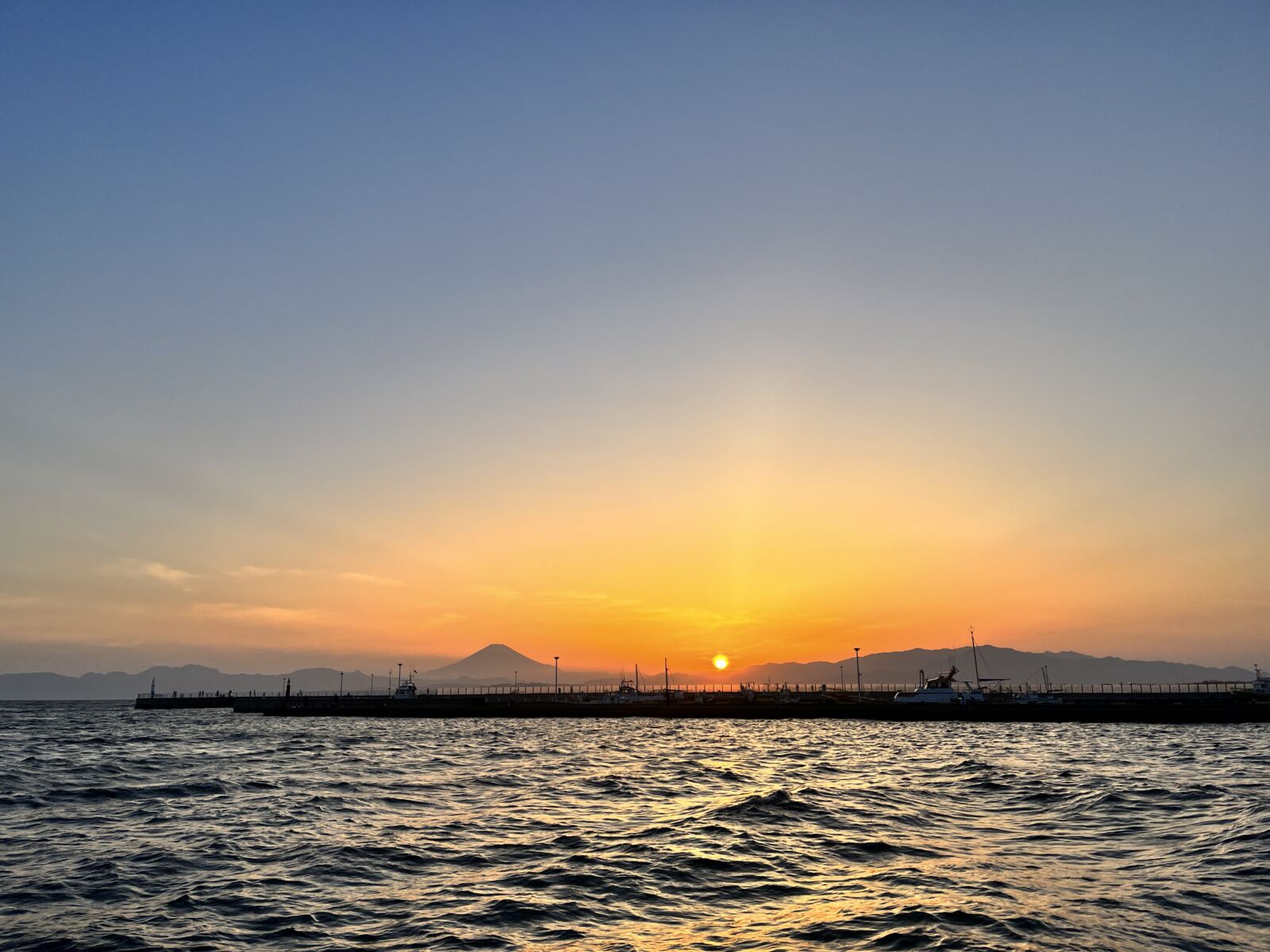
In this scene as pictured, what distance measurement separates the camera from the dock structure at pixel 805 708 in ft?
333

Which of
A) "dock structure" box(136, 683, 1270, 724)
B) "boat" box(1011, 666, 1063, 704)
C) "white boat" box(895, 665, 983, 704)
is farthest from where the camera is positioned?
"white boat" box(895, 665, 983, 704)

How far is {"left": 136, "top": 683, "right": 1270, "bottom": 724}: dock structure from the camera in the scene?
333 ft

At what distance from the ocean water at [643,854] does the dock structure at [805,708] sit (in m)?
52.2

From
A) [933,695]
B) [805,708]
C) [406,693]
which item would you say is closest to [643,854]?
[805,708]

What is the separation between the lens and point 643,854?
84.9ft

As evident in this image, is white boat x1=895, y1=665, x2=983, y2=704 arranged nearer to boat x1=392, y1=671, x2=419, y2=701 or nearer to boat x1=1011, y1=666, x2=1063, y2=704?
boat x1=1011, y1=666, x2=1063, y2=704

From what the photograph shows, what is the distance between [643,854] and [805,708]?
344ft

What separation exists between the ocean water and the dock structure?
5223 cm

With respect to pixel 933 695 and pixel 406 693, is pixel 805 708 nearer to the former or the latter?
pixel 933 695

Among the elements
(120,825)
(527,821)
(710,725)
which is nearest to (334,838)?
(527,821)

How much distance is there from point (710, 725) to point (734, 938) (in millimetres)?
92995

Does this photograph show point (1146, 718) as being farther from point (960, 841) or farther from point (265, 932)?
point (265, 932)

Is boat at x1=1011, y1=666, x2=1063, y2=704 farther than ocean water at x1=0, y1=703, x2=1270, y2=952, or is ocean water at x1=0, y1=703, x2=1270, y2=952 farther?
boat at x1=1011, y1=666, x2=1063, y2=704

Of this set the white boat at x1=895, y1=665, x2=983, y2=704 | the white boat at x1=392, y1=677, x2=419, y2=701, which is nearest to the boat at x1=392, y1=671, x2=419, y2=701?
the white boat at x1=392, y1=677, x2=419, y2=701
